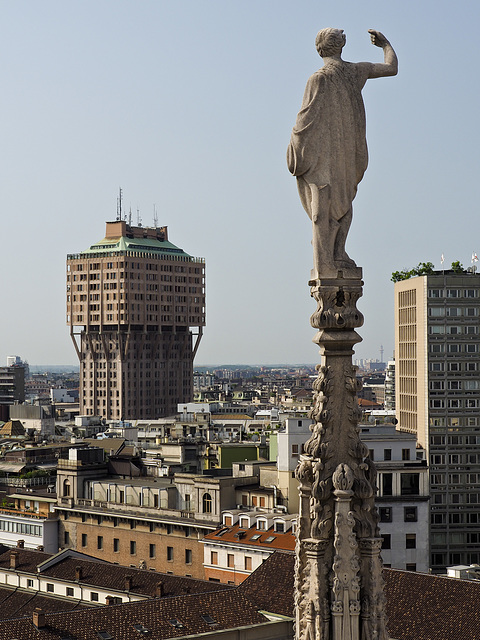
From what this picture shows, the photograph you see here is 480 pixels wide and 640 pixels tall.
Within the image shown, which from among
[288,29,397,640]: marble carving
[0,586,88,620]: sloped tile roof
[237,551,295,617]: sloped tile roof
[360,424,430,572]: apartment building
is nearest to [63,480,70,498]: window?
[360,424,430,572]: apartment building

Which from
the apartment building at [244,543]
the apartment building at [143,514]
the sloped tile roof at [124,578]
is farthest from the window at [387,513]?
the sloped tile roof at [124,578]

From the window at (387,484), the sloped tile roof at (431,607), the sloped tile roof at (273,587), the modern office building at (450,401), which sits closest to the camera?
the sloped tile roof at (431,607)

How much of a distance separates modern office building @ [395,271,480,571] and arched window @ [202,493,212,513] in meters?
13.9

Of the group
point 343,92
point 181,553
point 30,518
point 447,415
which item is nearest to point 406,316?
point 447,415

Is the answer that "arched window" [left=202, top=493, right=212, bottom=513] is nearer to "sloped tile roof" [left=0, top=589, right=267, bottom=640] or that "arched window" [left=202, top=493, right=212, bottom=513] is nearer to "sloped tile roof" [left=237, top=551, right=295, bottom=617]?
"sloped tile roof" [left=237, top=551, right=295, bottom=617]

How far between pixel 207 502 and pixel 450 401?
16811 millimetres

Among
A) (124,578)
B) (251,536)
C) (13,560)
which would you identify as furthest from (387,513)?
(13,560)

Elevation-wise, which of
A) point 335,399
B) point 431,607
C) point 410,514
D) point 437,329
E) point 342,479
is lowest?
point 431,607

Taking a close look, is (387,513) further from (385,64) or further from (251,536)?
(385,64)

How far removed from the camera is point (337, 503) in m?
9.45

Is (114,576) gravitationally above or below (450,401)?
below

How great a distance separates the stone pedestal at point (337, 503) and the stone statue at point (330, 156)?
296 millimetres

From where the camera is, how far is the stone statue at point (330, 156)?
9.86m

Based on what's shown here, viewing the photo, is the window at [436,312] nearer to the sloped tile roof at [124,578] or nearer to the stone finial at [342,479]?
the sloped tile roof at [124,578]
